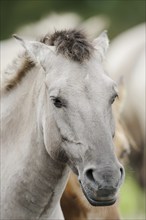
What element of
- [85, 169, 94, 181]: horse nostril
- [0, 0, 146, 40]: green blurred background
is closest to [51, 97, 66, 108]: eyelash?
[85, 169, 94, 181]: horse nostril

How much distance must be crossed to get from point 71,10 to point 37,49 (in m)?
22.8

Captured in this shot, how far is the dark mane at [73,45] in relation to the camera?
274 inches

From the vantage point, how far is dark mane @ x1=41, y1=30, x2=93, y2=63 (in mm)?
6961

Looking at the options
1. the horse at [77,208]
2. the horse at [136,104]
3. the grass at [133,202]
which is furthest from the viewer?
the horse at [136,104]

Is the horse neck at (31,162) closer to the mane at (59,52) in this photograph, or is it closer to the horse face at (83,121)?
the mane at (59,52)

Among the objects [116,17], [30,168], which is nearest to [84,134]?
[30,168]

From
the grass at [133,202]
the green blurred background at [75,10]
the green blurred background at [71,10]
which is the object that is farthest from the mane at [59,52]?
the green blurred background at [71,10]

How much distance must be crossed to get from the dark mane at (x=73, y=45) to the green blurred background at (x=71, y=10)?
19254 millimetres

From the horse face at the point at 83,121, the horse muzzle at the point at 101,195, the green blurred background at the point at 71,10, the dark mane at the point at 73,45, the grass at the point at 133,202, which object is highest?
the dark mane at the point at 73,45

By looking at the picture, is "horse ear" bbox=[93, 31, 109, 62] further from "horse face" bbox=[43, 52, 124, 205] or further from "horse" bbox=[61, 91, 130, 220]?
"horse" bbox=[61, 91, 130, 220]

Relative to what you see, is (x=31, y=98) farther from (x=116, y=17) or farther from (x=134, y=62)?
(x=116, y=17)

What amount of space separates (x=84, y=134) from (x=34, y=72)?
840mm

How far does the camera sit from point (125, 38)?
17203 millimetres

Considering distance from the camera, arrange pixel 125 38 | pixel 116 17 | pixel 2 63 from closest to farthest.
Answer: pixel 2 63
pixel 125 38
pixel 116 17
